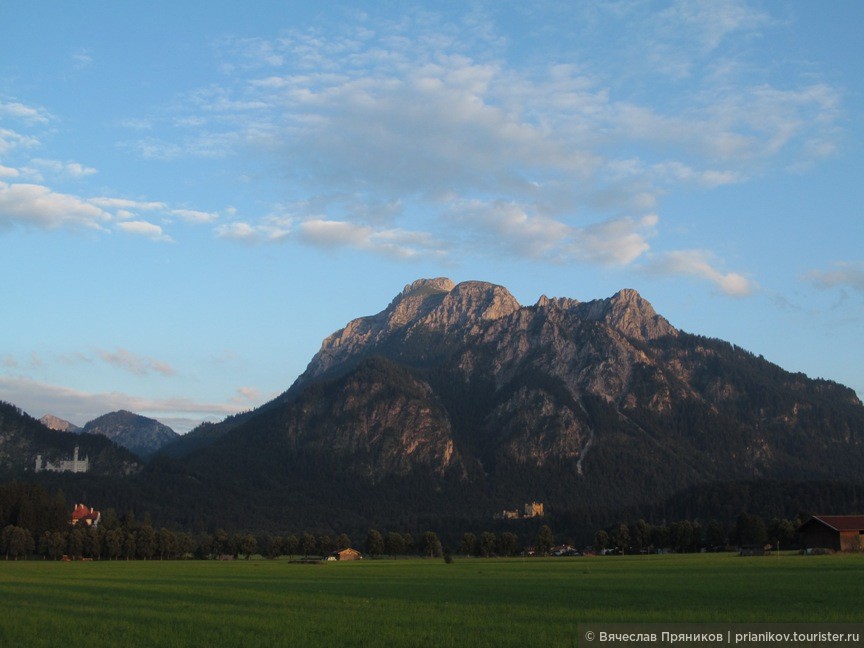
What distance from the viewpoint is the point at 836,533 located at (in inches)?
4562

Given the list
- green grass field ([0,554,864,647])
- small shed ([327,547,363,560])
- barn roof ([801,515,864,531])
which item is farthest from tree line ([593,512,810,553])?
green grass field ([0,554,864,647])

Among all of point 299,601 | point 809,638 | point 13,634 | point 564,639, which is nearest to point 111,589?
point 299,601

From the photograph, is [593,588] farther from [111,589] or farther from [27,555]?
[27,555]

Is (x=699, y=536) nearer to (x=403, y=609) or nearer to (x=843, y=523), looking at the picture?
(x=843, y=523)

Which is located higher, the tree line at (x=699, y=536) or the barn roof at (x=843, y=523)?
the barn roof at (x=843, y=523)

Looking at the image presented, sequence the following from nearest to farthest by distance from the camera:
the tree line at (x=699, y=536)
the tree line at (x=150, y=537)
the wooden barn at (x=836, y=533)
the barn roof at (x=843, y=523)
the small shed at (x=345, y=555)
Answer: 1. the wooden barn at (x=836, y=533)
2. the barn roof at (x=843, y=523)
3. the tree line at (x=699, y=536)
4. the tree line at (x=150, y=537)
5. the small shed at (x=345, y=555)

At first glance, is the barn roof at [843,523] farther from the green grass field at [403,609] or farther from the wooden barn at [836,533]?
the green grass field at [403,609]

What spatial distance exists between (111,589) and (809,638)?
4859cm

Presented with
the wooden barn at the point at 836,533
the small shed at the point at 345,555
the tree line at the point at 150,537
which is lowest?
the small shed at the point at 345,555

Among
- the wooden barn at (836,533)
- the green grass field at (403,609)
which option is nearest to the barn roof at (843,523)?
the wooden barn at (836,533)

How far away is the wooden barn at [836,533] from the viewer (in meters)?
114

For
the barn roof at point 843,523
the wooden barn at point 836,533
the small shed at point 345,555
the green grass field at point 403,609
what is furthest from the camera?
the small shed at point 345,555

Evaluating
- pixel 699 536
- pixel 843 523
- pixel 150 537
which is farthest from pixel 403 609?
pixel 150 537

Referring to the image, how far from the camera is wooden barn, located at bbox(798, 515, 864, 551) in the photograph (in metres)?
114
